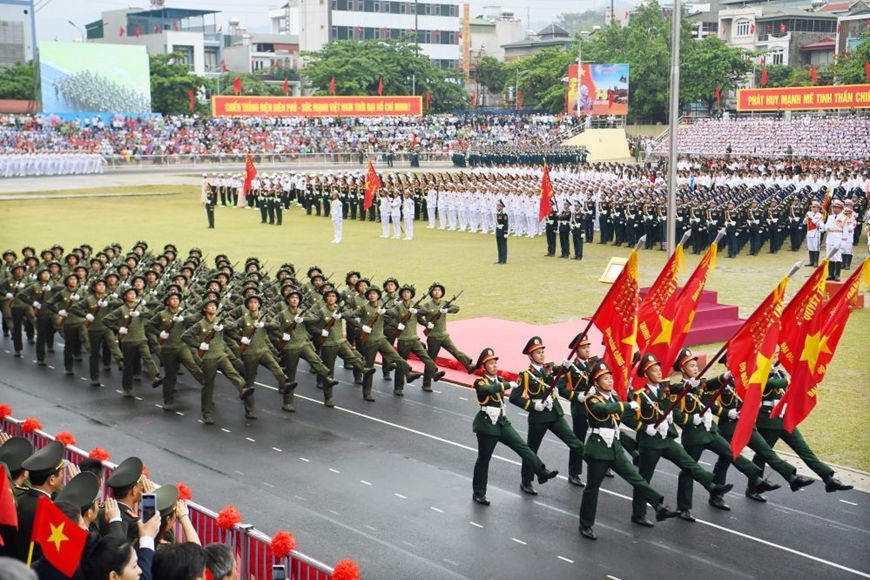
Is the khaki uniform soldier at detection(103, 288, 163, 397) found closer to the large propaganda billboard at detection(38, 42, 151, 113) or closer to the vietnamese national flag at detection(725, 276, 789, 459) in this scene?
the vietnamese national flag at detection(725, 276, 789, 459)

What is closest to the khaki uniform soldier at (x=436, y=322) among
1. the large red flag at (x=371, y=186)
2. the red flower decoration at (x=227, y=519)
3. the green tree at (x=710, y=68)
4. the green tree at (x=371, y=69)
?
the red flower decoration at (x=227, y=519)

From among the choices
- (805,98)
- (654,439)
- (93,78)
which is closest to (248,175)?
(93,78)

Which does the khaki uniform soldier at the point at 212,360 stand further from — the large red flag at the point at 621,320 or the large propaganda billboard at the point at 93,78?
the large propaganda billboard at the point at 93,78

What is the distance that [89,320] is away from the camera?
14.8 m

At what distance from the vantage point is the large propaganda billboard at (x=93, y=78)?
56.7m

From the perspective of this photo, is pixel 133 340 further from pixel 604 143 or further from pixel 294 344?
pixel 604 143

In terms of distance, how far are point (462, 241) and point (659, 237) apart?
5.45 m

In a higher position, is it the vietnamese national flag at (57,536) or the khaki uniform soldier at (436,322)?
the vietnamese national flag at (57,536)

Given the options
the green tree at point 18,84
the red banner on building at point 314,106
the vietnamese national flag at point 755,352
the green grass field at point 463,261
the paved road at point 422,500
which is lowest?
the paved road at point 422,500

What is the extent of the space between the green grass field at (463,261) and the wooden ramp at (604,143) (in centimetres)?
2283

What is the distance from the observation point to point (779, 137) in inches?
1967

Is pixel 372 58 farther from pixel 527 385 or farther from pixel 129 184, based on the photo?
pixel 527 385

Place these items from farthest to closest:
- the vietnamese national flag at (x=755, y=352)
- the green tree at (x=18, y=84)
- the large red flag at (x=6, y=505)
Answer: the green tree at (x=18, y=84) < the vietnamese national flag at (x=755, y=352) < the large red flag at (x=6, y=505)

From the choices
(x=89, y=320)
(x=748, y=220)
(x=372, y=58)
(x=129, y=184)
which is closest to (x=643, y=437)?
(x=89, y=320)
